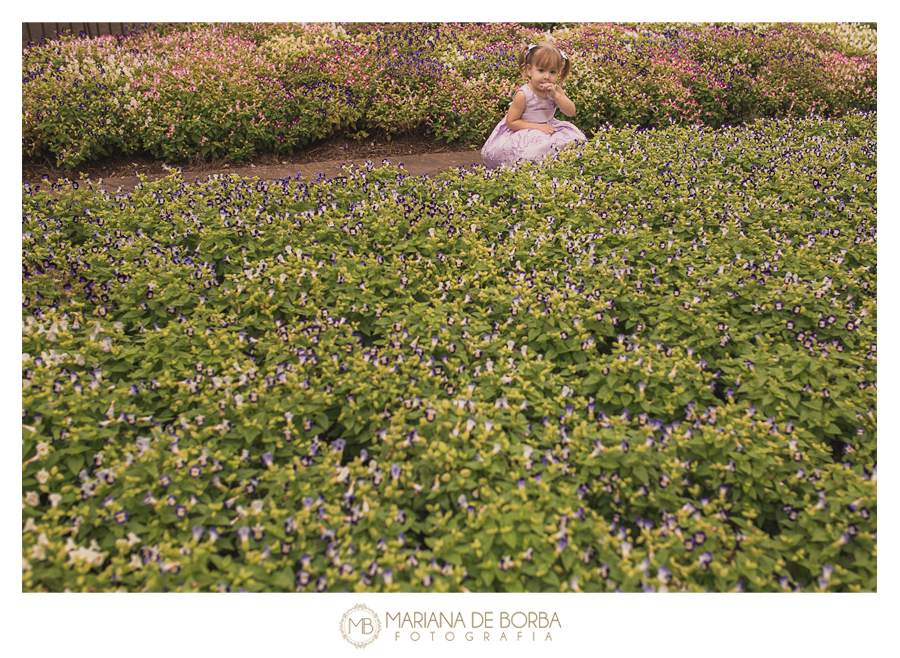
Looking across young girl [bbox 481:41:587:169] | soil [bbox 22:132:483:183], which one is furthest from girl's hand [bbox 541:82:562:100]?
soil [bbox 22:132:483:183]

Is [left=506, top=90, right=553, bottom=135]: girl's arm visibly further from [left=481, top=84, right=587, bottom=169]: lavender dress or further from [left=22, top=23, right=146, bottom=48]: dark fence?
[left=22, top=23, right=146, bottom=48]: dark fence

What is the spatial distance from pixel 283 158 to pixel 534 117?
3.40 metres

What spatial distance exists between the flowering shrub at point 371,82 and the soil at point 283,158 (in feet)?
0.44

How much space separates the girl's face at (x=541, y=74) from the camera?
6.13m

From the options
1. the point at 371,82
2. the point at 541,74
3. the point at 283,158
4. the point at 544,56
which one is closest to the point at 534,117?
the point at 541,74

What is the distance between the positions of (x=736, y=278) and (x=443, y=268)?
205 centimetres

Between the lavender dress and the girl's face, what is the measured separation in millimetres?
186

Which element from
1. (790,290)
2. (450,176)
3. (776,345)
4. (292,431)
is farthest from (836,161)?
(292,431)

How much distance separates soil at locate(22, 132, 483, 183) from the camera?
6.84 metres
